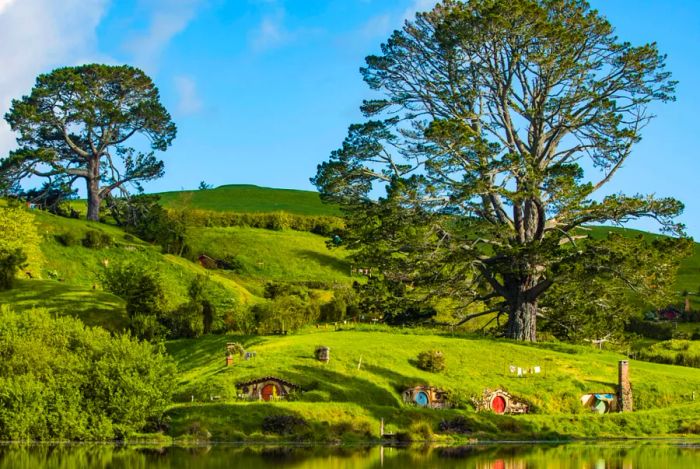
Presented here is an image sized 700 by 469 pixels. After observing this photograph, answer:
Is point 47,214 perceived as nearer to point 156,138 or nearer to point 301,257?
point 156,138

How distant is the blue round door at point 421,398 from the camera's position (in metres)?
59.9

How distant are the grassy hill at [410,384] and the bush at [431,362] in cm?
51

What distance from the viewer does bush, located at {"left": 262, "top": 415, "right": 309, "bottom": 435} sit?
5397 cm

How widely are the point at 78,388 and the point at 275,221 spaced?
297 feet

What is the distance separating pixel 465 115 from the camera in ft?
251

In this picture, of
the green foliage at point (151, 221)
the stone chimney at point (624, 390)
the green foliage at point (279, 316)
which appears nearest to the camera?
the stone chimney at point (624, 390)

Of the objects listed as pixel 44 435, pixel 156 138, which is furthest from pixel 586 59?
pixel 156 138

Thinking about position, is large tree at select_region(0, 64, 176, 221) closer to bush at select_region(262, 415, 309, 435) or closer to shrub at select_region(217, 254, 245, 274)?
shrub at select_region(217, 254, 245, 274)

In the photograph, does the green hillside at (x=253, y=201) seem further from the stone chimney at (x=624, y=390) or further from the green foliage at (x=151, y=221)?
the stone chimney at (x=624, y=390)

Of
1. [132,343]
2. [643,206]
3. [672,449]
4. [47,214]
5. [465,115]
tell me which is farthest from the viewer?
[47,214]

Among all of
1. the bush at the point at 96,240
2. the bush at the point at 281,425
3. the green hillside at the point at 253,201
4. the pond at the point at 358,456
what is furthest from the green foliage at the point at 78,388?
the green hillside at the point at 253,201

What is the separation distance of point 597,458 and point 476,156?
1095 inches

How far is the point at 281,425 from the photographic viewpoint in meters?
54.1

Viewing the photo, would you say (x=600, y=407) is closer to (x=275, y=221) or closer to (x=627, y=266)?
(x=627, y=266)
